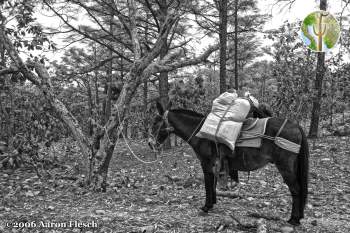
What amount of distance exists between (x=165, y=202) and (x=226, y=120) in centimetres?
220

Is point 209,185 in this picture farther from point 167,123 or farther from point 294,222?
point 294,222

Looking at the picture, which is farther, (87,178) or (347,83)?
(347,83)

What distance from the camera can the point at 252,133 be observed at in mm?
5766

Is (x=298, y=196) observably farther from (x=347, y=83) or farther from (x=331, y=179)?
(x=347, y=83)

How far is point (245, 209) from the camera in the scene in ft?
21.1

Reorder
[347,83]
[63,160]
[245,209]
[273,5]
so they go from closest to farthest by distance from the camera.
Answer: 1. [245,209]
2. [63,160]
3. [273,5]
4. [347,83]

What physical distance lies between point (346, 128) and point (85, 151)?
1151 centimetres

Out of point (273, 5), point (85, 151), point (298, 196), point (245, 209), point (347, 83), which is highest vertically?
point (273, 5)

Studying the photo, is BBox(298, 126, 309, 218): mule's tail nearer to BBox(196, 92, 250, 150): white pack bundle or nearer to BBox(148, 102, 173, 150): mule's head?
BBox(196, 92, 250, 150): white pack bundle

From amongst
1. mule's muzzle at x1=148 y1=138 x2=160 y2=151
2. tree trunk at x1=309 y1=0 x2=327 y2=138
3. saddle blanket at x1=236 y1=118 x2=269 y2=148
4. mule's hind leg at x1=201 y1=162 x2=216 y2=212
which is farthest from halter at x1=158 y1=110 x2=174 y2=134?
tree trunk at x1=309 y1=0 x2=327 y2=138

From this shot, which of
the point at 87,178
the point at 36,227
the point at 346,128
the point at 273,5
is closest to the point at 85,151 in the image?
the point at 87,178

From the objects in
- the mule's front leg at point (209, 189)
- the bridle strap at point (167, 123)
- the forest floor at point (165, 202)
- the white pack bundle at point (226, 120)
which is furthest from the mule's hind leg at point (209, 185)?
the bridle strap at point (167, 123)

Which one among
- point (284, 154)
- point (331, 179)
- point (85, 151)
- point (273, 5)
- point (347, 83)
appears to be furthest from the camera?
point (347, 83)

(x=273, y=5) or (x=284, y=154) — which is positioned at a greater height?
(x=273, y=5)
